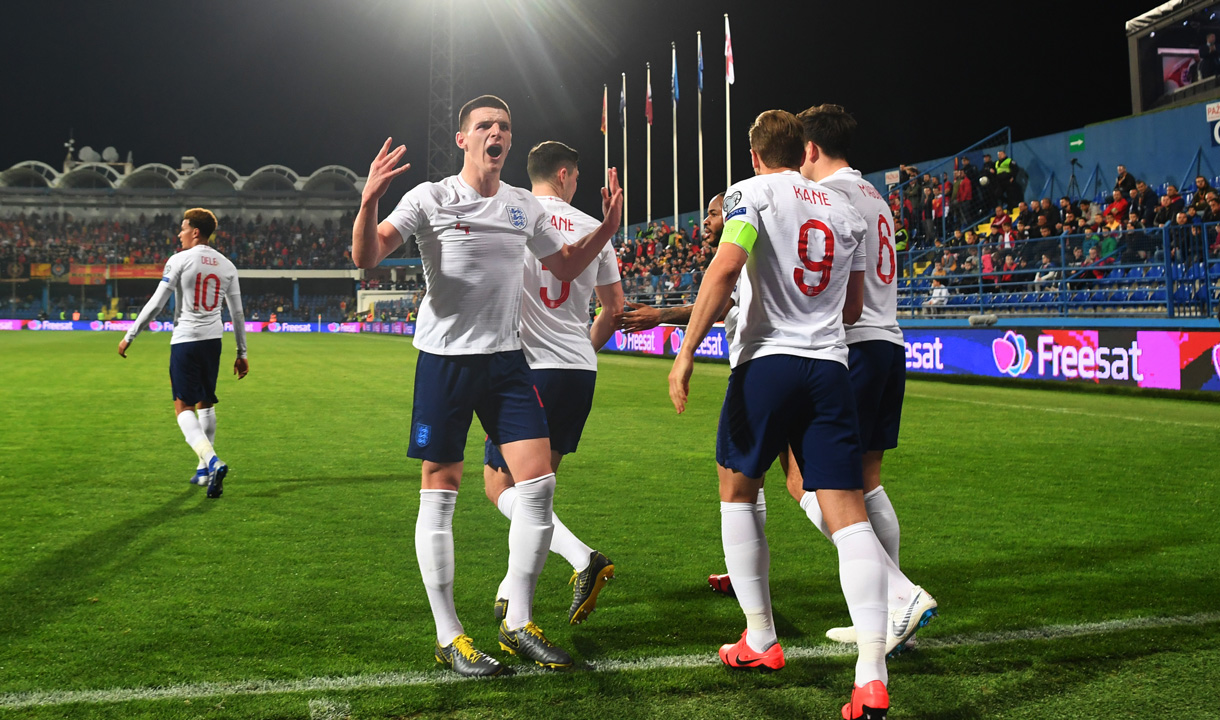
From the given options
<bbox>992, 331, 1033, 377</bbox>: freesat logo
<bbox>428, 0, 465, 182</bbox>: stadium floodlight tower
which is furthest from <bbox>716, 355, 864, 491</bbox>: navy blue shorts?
<bbox>428, 0, 465, 182</bbox>: stadium floodlight tower

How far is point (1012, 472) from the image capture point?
26.6ft

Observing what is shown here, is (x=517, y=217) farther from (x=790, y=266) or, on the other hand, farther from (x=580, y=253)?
(x=790, y=266)

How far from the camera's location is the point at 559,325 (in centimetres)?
468

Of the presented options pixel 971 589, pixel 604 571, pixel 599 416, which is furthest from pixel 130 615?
pixel 599 416

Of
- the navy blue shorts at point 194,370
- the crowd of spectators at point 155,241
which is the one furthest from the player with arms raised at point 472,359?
the crowd of spectators at point 155,241

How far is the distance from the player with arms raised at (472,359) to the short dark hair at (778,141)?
1005mm

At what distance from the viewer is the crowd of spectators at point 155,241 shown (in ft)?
230

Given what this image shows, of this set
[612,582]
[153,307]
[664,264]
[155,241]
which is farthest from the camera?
[155,241]

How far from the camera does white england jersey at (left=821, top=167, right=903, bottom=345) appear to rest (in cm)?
394

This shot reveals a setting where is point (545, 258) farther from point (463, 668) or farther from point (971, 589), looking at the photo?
point (971, 589)

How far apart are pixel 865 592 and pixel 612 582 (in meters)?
1.86

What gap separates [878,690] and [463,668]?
4.84ft

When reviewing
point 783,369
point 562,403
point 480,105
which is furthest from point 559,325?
point 783,369

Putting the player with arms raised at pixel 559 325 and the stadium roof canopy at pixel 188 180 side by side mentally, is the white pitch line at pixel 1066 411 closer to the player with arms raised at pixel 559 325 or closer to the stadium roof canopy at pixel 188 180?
the player with arms raised at pixel 559 325
